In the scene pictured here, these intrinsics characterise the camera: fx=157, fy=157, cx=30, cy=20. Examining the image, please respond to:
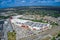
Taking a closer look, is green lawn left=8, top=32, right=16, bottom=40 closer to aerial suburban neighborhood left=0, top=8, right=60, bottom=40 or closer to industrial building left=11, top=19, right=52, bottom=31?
aerial suburban neighborhood left=0, top=8, right=60, bottom=40

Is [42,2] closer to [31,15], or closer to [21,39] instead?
[31,15]

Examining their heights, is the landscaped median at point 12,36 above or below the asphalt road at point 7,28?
below

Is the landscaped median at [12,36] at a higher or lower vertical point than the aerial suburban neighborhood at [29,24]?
lower

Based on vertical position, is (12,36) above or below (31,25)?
below

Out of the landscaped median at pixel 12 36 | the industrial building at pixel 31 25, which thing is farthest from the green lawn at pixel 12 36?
the industrial building at pixel 31 25

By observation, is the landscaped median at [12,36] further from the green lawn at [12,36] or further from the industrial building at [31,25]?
the industrial building at [31,25]

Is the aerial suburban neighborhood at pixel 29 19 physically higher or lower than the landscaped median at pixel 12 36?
higher

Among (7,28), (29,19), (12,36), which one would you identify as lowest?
(12,36)

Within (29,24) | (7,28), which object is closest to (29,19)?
(29,24)

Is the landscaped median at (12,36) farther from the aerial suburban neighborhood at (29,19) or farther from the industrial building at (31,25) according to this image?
the industrial building at (31,25)

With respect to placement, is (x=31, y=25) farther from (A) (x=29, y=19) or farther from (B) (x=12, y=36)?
(B) (x=12, y=36)

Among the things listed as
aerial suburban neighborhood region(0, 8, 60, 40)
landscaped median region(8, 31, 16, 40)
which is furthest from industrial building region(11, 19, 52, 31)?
landscaped median region(8, 31, 16, 40)

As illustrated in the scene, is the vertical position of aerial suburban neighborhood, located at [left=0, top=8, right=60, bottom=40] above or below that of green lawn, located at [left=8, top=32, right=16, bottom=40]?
above
